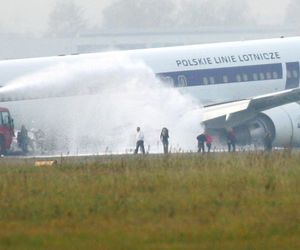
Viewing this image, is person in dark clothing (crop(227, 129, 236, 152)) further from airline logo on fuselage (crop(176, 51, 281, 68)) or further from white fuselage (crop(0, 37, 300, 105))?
airline logo on fuselage (crop(176, 51, 281, 68))

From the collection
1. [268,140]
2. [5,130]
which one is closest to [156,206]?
[268,140]

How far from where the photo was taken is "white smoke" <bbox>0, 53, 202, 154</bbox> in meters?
48.7

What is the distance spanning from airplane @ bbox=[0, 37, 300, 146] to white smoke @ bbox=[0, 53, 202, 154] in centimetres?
40

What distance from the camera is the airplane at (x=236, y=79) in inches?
1933

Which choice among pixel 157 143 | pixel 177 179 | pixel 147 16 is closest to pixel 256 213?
pixel 177 179

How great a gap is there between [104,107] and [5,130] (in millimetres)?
3951

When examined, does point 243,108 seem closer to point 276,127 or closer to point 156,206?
point 276,127

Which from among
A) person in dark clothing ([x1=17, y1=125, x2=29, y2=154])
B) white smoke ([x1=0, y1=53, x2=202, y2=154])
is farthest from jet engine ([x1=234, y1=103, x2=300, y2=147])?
person in dark clothing ([x1=17, y1=125, x2=29, y2=154])

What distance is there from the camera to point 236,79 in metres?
51.4

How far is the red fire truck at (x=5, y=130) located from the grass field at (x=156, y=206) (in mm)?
17545

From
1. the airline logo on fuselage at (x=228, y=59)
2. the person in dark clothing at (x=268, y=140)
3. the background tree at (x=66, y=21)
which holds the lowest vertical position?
the person in dark clothing at (x=268, y=140)

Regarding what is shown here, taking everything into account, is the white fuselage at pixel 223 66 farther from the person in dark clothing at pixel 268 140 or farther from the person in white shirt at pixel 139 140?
the person in white shirt at pixel 139 140

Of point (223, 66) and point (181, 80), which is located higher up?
point (223, 66)

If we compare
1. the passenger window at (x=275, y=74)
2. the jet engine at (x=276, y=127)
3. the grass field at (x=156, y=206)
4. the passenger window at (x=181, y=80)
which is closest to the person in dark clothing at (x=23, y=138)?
the passenger window at (x=181, y=80)
